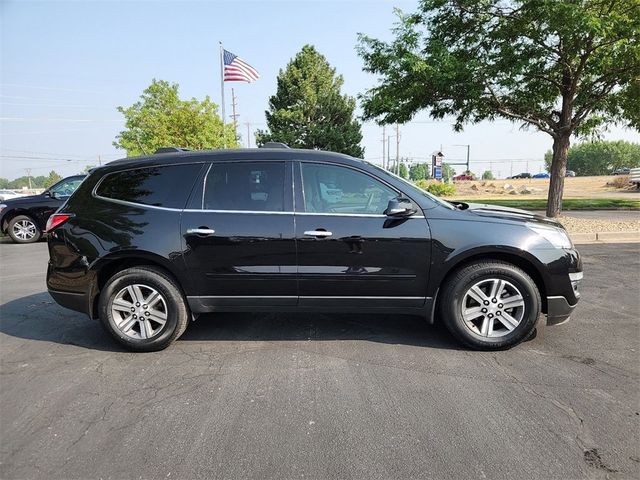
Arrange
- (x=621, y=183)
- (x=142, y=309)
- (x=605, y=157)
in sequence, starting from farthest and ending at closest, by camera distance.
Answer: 1. (x=605, y=157)
2. (x=621, y=183)
3. (x=142, y=309)

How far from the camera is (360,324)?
14.4 ft

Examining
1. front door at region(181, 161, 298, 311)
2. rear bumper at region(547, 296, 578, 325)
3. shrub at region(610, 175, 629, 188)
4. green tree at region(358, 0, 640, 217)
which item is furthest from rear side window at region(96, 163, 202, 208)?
shrub at region(610, 175, 629, 188)

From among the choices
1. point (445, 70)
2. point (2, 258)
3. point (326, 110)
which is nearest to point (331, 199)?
point (445, 70)

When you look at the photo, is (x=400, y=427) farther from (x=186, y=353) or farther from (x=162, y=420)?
(x=186, y=353)

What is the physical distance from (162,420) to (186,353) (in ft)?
3.45

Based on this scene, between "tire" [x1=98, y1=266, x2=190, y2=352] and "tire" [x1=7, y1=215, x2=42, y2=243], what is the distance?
961cm

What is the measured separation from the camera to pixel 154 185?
390 cm

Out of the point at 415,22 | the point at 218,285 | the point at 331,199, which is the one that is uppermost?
the point at 415,22

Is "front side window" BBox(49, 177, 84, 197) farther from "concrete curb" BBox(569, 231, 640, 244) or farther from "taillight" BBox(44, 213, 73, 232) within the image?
"concrete curb" BBox(569, 231, 640, 244)

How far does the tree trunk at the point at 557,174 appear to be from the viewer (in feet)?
37.6

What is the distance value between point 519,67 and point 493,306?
803cm

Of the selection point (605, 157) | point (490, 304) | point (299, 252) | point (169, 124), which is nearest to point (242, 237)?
point (299, 252)

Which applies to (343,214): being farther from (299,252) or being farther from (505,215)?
(505,215)

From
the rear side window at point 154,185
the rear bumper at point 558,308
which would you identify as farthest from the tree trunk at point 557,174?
the rear side window at point 154,185
